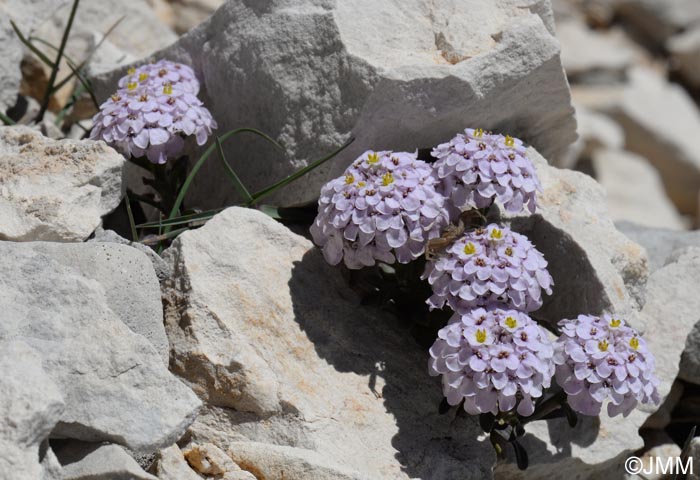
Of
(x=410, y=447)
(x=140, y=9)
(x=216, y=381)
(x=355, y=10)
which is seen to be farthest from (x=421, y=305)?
(x=140, y=9)

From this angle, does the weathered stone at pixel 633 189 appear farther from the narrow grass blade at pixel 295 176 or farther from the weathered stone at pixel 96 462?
the weathered stone at pixel 96 462

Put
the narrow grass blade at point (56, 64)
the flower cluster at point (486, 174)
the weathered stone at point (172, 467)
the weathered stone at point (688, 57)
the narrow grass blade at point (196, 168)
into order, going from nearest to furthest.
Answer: the weathered stone at point (172, 467), the flower cluster at point (486, 174), the narrow grass blade at point (196, 168), the narrow grass blade at point (56, 64), the weathered stone at point (688, 57)

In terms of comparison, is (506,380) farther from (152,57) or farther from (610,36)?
(610,36)

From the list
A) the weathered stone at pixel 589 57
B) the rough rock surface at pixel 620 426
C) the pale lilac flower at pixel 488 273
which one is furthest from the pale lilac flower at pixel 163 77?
the weathered stone at pixel 589 57

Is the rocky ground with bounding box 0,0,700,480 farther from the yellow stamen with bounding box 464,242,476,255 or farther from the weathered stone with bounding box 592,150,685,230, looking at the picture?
the weathered stone with bounding box 592,150,685,230

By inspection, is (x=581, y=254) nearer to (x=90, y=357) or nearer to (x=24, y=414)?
(x=90, y=357)
